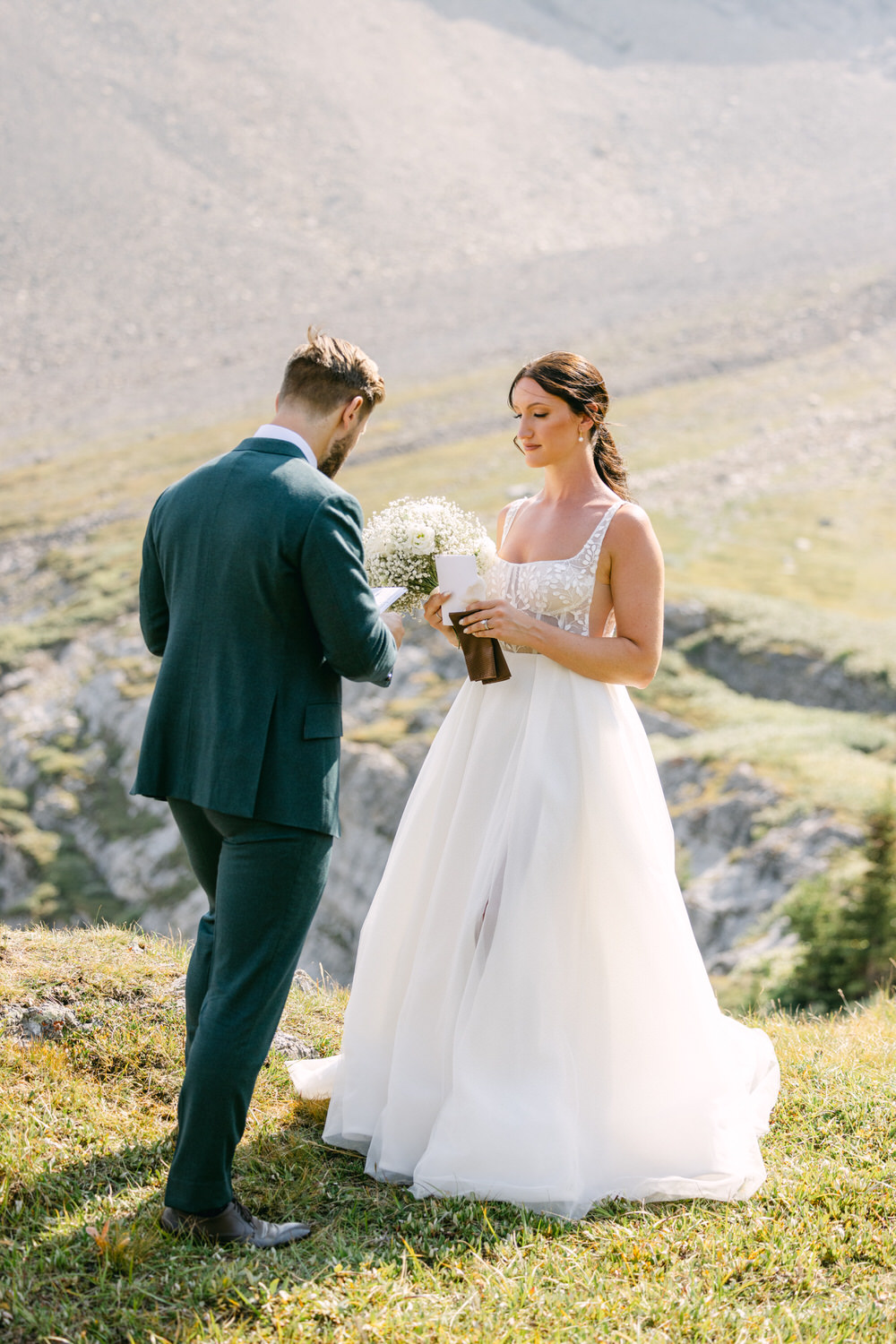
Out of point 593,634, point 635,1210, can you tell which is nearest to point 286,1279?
point 635,1210

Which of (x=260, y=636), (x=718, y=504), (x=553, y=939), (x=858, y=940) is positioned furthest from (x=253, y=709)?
(x=718, y=504)

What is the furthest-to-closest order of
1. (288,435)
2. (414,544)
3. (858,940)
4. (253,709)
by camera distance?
(858,940), (414,544), (288,435), (253,709)

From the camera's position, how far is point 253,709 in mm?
3598

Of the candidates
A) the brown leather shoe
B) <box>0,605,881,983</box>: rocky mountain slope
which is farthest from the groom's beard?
<box>0,605,881,983</box>: rocky mountain slope

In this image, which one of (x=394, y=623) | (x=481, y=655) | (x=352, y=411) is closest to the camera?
(x=352, y=411)

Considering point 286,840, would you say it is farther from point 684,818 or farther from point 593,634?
point 684,818

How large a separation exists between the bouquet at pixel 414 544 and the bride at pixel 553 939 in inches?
5.7

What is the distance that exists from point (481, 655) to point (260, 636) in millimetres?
1306

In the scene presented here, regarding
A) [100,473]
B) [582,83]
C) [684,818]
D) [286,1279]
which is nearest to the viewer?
[286,1279]

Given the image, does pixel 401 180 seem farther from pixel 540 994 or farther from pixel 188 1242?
pixel 188 1242

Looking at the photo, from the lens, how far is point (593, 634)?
15.9 ft

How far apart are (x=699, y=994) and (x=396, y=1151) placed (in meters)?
1.41

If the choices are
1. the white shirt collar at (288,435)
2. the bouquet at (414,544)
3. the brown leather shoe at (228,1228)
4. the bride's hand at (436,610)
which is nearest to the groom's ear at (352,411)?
the white shirt collar at (288,435)

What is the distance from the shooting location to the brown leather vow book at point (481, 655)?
184 inches
